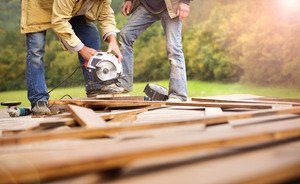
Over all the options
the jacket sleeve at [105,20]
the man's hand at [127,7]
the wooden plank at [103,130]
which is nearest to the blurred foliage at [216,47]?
the man's hand at [127,7]

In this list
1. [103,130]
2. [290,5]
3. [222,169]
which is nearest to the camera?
[222,169]

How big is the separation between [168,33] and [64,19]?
0.86 m

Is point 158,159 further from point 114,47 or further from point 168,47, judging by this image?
point 168,47

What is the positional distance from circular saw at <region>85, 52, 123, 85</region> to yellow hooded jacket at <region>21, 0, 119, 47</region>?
166 millimetres

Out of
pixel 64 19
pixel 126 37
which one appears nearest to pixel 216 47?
pixel 126 37

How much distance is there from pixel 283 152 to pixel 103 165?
1.29 ft

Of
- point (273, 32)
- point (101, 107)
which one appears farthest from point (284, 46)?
point (101, 107)

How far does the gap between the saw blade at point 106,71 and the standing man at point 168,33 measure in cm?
34

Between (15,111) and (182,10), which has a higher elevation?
(182,10)

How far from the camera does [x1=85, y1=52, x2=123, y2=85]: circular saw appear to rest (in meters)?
2.93

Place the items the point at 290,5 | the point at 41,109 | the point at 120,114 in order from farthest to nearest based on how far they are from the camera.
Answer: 1. the point at 290,5
2. the point at 41,109
3. the point at 120,114

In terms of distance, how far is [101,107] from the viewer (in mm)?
2607

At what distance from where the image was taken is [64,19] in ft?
9.32

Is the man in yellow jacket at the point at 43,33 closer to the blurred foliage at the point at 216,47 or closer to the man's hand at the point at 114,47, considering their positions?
the man's hand at the point at 114,47
